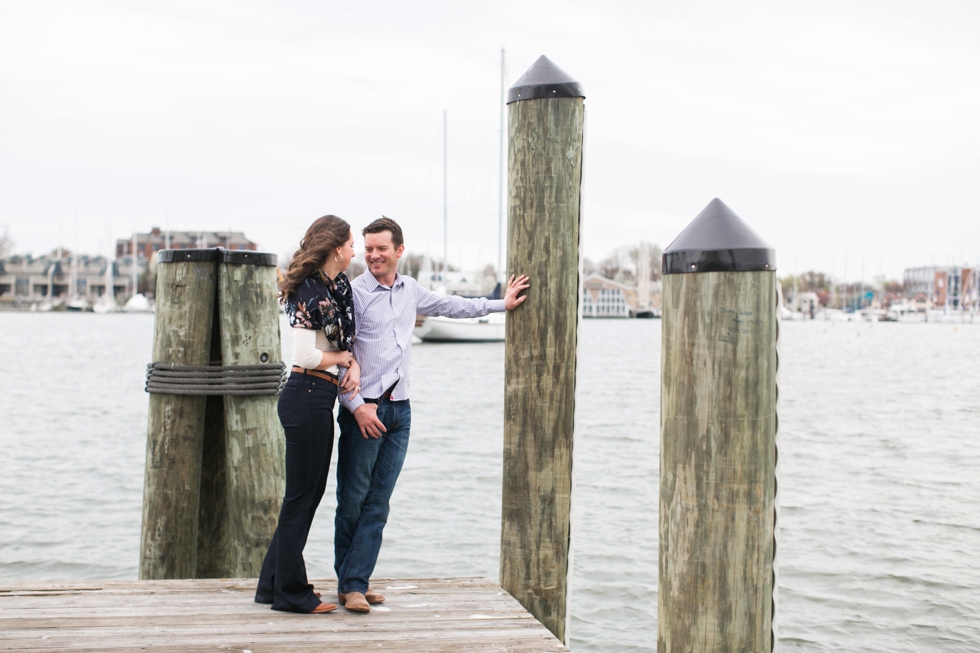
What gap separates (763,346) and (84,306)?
142m

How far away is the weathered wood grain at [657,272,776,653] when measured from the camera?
11.0 feet

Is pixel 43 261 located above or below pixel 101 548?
above

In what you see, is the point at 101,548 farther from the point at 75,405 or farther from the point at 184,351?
the point at 75,405

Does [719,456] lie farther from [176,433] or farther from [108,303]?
[108,303]

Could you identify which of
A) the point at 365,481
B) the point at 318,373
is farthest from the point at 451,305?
the point at 365,481

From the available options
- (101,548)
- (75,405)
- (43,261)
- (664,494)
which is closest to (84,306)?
(43,261)

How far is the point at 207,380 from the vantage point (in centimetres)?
511

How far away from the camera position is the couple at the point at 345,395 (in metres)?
4.03

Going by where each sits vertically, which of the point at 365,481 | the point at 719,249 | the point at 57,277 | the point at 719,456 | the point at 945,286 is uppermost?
the point at 945,286

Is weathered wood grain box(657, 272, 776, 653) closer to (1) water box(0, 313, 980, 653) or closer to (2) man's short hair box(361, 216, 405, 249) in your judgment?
(1) water box(0, 313, 980, 653)

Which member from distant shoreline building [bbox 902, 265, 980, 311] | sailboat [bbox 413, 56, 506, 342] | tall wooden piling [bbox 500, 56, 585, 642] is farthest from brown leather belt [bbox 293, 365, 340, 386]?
distant shoreline building [bbox 902, 265, 980, 311]

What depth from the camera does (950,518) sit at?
40.8 feet

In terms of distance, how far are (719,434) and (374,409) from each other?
5.28 ft

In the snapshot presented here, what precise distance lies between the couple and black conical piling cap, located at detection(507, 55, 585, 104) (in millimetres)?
867
